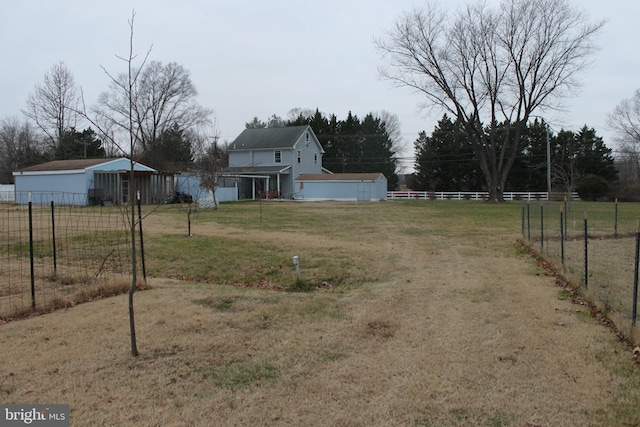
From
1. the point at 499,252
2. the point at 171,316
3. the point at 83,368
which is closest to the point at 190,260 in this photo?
the point at 171,316

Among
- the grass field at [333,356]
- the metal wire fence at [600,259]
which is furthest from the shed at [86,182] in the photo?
the grass field at [333,356]

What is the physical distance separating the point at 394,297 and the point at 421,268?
9.30 ft

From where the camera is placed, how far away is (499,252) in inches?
490

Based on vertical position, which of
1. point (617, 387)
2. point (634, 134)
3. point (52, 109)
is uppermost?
point (52, 109)

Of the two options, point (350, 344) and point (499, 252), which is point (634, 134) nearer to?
point (499, 252)

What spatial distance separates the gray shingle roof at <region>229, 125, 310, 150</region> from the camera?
49688 mm

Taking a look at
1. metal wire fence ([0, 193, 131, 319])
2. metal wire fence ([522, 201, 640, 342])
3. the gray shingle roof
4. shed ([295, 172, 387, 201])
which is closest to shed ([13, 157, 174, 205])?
the gray shingle roof

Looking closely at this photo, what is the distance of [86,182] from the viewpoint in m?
33.5

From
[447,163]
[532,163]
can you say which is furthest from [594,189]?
[447,163]

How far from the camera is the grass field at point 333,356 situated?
11.9 ft

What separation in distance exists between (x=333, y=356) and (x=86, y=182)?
3310 centimetres

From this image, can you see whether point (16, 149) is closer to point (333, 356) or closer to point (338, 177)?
point (338, 177)

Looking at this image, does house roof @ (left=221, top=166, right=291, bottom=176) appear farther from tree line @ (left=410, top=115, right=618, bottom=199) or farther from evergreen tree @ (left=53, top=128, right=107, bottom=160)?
tree line @ (left=410, top=115, right=618, bottom=199)

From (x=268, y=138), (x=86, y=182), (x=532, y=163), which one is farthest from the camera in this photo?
(x=532, y=163)
